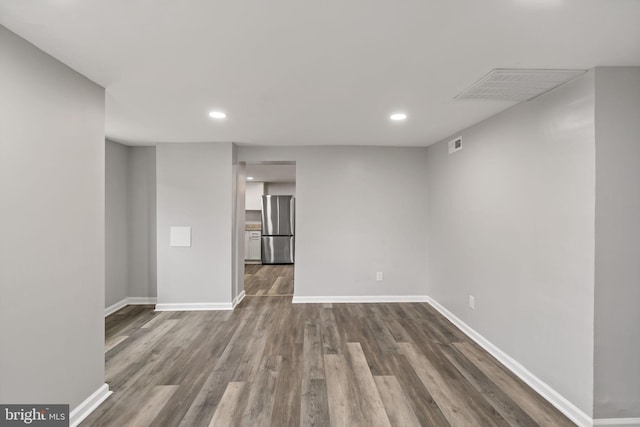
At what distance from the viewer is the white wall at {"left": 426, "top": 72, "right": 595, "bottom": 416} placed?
6.98 ft

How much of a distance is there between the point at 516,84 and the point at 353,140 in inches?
89.9

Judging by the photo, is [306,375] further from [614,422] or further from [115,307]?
[115,307]

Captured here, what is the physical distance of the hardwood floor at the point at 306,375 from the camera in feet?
7.20

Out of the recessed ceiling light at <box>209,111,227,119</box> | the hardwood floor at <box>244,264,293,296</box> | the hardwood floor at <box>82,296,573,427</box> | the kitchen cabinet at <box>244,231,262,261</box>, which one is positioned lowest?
the hardwood floor at <box>82,296,573,427</box>

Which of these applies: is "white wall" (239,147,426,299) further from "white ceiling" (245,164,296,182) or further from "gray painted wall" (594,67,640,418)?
"gray painted wall" (594,67,640,418)

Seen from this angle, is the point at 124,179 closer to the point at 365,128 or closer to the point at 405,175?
the point at 365,128

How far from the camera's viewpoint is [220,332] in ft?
12.1

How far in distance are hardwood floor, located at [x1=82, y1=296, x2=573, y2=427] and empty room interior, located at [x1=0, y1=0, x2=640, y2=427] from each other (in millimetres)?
21

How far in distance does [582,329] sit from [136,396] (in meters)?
3.15

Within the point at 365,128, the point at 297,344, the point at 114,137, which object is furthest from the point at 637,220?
the point at 114,137

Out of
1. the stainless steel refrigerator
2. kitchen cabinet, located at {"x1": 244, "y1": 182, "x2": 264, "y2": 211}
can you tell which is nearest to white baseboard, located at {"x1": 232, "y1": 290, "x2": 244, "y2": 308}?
the stainless steel refrigerator

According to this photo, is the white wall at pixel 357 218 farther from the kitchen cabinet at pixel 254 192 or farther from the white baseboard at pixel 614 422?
the kitchen cabinet at pixel 254 192

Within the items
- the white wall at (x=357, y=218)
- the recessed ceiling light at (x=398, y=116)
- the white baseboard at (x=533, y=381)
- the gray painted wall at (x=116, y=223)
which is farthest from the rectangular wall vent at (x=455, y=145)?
the gray painted wall at (x=116, y=223)

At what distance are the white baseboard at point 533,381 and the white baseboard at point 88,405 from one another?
3226 millimetres
